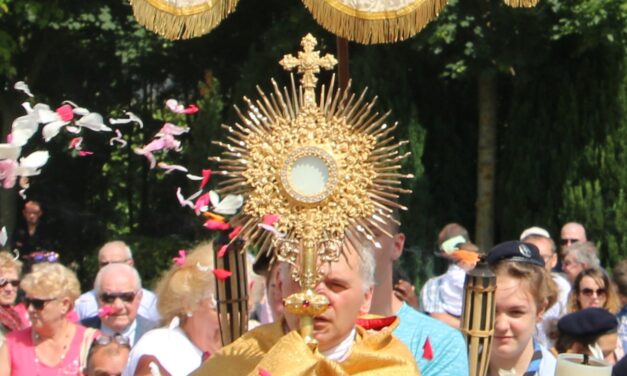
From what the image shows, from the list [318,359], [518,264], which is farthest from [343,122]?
[518,264]

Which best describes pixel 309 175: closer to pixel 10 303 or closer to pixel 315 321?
pixel 315 321

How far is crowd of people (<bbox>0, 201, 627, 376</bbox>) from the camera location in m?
3.10

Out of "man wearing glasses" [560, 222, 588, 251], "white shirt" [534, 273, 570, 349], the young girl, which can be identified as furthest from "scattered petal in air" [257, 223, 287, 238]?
"man wearing glasses" [560, 222, 588, 251]

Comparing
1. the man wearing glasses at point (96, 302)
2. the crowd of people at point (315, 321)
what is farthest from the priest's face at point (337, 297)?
the man wearing glasses at point (96, 302)

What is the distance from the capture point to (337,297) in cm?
308

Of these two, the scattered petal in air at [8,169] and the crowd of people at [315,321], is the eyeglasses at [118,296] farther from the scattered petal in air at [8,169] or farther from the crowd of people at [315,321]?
the scattered petal in air at [8,169]

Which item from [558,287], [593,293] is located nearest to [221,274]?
[558,287]

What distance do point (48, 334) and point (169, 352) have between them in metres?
1.12

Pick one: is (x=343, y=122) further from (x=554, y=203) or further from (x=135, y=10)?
(x=554, y=203)

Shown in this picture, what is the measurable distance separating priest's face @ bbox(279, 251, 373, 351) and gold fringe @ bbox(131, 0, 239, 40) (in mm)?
899

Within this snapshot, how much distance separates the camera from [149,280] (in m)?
13.5

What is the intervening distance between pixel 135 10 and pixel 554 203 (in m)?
9.75

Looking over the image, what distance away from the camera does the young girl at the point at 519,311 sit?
438 centimetres

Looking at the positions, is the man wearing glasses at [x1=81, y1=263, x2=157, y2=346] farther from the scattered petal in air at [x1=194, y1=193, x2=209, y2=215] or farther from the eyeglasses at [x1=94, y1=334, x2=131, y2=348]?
the scattered petal in air at [x1=194, y1=193, x2=209, y2=215]
